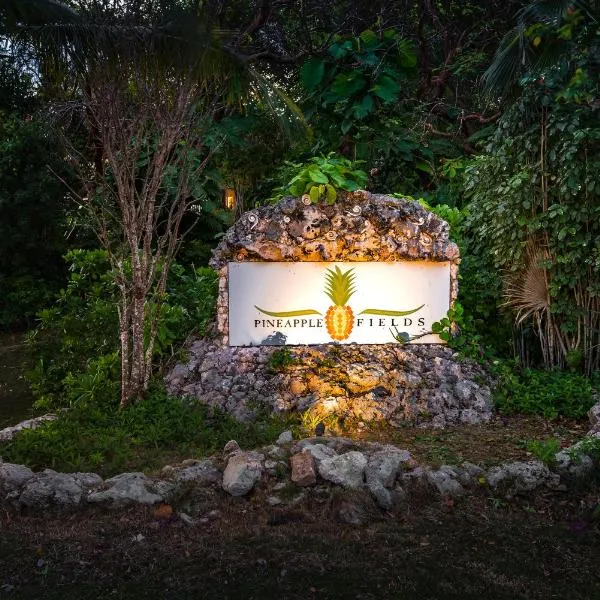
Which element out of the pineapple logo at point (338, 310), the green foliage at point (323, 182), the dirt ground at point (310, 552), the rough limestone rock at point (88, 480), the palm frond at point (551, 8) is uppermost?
the palm frond at point (551, 8)

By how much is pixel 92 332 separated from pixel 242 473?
3384mm

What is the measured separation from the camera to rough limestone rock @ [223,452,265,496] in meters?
4.00

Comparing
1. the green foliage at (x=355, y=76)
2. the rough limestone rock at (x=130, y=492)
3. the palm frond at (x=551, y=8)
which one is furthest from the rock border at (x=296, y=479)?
the green foliage at (x=355, y=76)

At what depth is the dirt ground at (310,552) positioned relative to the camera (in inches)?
120

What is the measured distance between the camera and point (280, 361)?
606cm

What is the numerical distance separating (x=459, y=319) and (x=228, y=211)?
5.53m

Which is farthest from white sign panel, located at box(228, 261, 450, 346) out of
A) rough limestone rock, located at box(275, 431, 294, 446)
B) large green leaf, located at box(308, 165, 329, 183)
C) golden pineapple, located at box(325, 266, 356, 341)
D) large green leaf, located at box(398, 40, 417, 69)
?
large green leaf, located at box(398, 40, 417, 69)

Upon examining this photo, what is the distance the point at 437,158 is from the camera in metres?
10.7

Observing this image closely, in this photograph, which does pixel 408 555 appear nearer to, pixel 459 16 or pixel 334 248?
pixel 334 248

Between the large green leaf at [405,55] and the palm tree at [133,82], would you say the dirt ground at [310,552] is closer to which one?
the palm tree at [133,82]

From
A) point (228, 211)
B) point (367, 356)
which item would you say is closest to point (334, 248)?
point (367, 356)

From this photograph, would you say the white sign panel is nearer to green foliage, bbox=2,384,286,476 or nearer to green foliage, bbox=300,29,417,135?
green foliage, bbox=2,384,286,476

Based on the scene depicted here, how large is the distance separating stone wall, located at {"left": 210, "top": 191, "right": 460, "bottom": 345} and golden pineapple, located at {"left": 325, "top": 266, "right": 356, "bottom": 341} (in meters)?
0.16

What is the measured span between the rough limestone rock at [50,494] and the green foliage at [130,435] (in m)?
0.52
